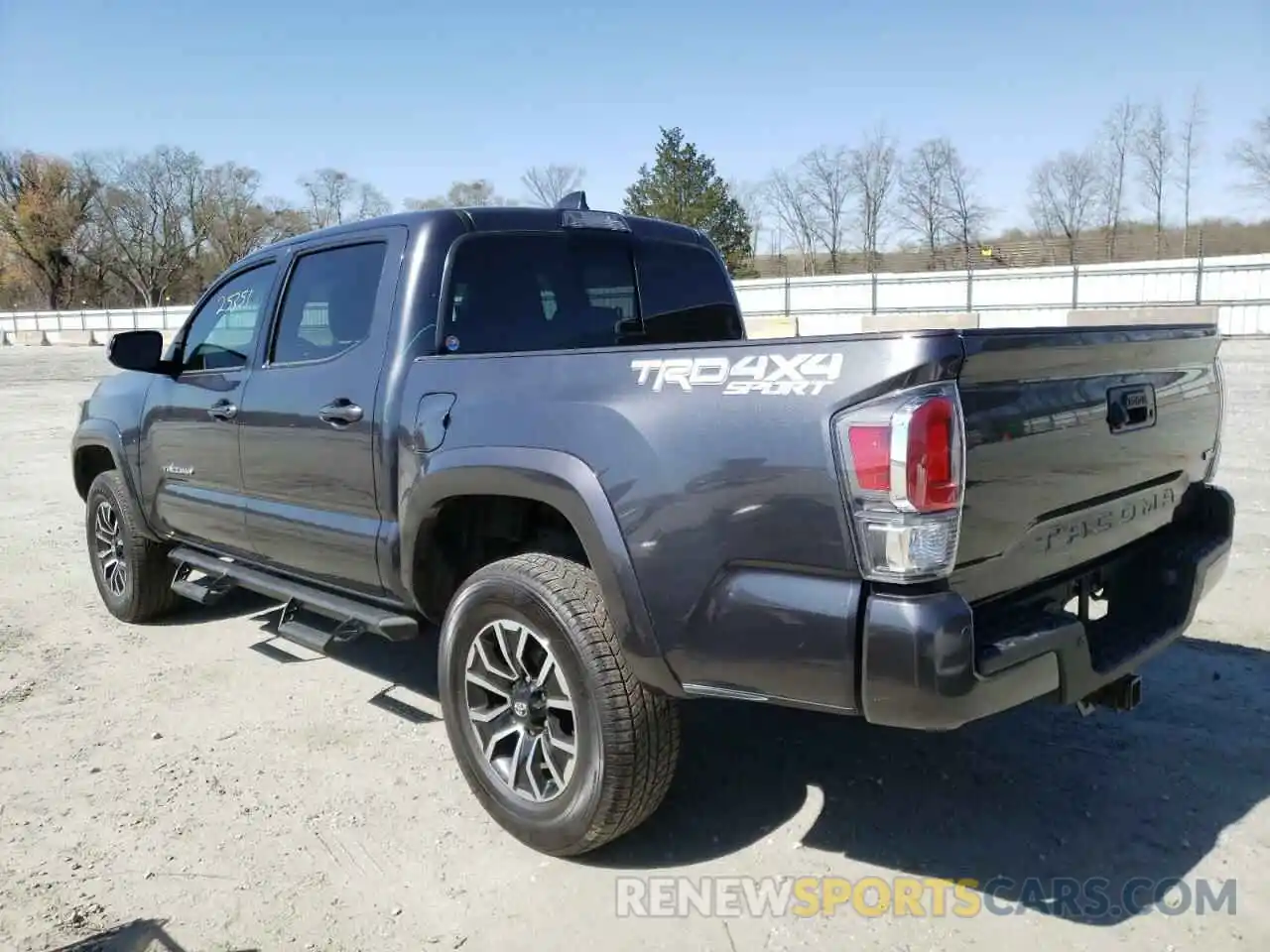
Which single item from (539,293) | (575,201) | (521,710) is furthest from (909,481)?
(575,201)

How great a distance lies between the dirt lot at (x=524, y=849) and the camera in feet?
8.96

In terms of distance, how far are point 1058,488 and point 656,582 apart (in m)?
1.09

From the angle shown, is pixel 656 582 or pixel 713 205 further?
pixel 713 205

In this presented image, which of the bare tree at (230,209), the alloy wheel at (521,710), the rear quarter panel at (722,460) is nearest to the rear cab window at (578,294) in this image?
the rear quarter panel at (722,460)

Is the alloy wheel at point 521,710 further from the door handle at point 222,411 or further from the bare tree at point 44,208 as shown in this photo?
the bare tree at point 44,208

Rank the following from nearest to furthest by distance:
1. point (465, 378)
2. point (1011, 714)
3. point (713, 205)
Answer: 1. point (465, 378)
2. point (1011, 714)
3. point (713, 205)

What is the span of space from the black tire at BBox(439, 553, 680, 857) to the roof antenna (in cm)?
170

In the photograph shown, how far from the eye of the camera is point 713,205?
49.8 m

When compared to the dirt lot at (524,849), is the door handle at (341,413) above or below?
above

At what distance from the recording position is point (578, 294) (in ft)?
13.1

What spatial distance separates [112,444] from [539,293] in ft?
9.84

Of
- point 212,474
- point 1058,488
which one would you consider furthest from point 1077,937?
point 212,474

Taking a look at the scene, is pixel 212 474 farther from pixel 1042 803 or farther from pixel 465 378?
pixel 1042 803

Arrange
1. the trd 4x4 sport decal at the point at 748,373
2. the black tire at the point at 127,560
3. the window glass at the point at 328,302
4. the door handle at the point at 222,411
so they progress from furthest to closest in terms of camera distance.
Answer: the black tire at the point at 127,560, the door handle at the point at 222,411, the window glass at the point at 328,302, the trd 4x4 sport decal at the point at 748,373
